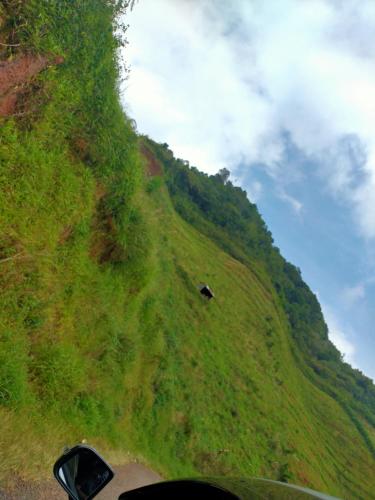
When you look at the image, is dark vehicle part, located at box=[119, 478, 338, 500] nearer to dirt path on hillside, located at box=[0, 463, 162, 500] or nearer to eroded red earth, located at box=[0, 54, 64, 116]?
dirt path on hillside, located at box=[0, 463, 162, 500]

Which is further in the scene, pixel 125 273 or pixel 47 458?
pixel 125 273

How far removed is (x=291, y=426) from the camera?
37875 millimetres

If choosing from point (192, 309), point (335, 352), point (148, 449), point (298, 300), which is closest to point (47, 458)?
point (148, 449)

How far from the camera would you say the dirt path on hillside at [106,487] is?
5.19 metres

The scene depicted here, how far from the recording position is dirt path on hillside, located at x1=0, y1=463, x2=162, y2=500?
5.19 metres

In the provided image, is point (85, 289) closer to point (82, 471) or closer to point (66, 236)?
point (66, 236)

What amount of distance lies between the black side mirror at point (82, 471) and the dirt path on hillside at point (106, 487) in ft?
7.82

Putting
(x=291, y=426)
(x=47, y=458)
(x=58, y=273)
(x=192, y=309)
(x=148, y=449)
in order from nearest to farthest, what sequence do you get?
(x=47, y=458) < (x=58, y=273) < (x=148, y=449) < (x=192, y=309) < (x=291, y=426)

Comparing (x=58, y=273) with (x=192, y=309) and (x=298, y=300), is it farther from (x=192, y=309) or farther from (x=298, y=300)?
(x=298, y=300)

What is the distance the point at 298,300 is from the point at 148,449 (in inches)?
3091

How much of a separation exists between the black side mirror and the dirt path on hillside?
93.9 inches

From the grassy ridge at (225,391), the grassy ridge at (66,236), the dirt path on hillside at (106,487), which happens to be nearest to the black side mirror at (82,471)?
the dirt path on hillside at (106,487)

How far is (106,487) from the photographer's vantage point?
8234 millimetres

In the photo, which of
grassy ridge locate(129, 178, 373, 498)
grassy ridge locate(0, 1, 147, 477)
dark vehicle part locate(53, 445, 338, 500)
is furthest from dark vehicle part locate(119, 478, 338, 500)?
grassy ridge locate(129, 178, 373, 498)
